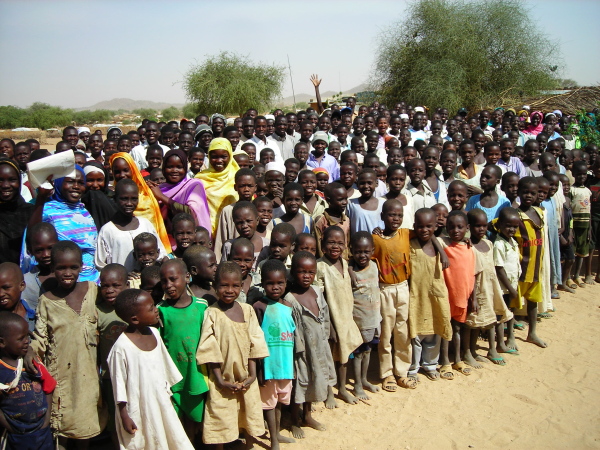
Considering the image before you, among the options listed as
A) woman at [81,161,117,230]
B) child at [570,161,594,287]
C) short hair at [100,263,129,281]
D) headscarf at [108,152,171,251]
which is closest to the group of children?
short hair at [100,263,129,281]

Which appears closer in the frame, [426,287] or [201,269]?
[201,269]

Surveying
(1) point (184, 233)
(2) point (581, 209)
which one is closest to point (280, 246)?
(1) point (184, 233)

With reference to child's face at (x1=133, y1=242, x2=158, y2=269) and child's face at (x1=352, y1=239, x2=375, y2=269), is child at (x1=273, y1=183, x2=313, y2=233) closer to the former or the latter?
child's face at (x1=352, y1=239, x2=375, y2=269)

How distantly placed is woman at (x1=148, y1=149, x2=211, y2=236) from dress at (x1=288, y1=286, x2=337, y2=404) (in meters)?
1.37

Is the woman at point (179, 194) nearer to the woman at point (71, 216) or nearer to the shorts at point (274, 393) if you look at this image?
the woman at point (71, 216)

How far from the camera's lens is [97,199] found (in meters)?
3.78

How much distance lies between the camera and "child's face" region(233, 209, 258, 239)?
3645 millimetres

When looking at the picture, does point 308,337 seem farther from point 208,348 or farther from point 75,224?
point 75,224

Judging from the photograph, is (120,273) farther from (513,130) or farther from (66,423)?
(513,130)

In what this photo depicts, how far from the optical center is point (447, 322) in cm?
394

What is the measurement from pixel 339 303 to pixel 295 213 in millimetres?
950

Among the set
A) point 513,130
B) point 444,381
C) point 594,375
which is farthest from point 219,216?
point 513,130

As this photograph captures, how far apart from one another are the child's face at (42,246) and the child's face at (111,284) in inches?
16.0

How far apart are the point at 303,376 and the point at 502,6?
17474mm
